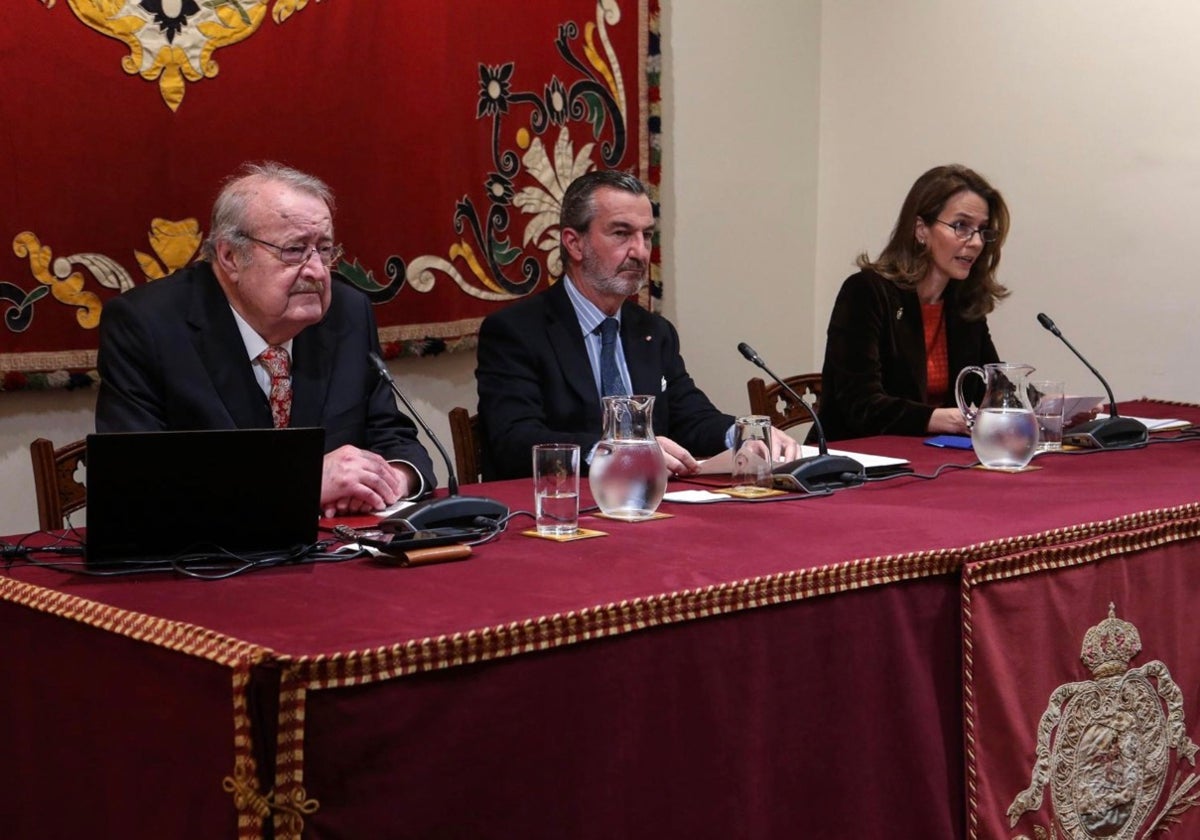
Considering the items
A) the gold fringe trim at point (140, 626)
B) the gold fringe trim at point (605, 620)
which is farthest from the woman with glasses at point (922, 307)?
the gold fringe trim at point (140, 626)

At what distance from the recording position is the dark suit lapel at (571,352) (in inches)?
109

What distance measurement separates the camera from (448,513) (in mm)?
1738

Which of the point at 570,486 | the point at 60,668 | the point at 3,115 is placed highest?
the point at 3,115

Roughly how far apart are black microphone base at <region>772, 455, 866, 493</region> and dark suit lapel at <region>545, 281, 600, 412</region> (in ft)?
2.13

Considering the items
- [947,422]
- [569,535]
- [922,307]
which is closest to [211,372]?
[569,535]

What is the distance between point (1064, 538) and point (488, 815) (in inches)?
35.9

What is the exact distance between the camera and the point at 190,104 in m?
A: 2.96

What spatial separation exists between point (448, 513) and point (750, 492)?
571 millimetres

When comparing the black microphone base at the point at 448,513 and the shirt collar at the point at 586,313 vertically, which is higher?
the shirt collar at the point at 586,313

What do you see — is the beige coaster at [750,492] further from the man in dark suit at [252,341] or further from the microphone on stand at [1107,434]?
the microphone on stand at [1107,434]

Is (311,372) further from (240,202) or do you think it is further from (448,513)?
(448,513)

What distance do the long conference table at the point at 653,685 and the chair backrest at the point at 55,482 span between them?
680 millimetres

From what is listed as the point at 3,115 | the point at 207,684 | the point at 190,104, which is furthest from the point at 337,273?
the point at 207,684

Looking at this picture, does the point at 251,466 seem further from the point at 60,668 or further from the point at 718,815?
the point at 718,815
